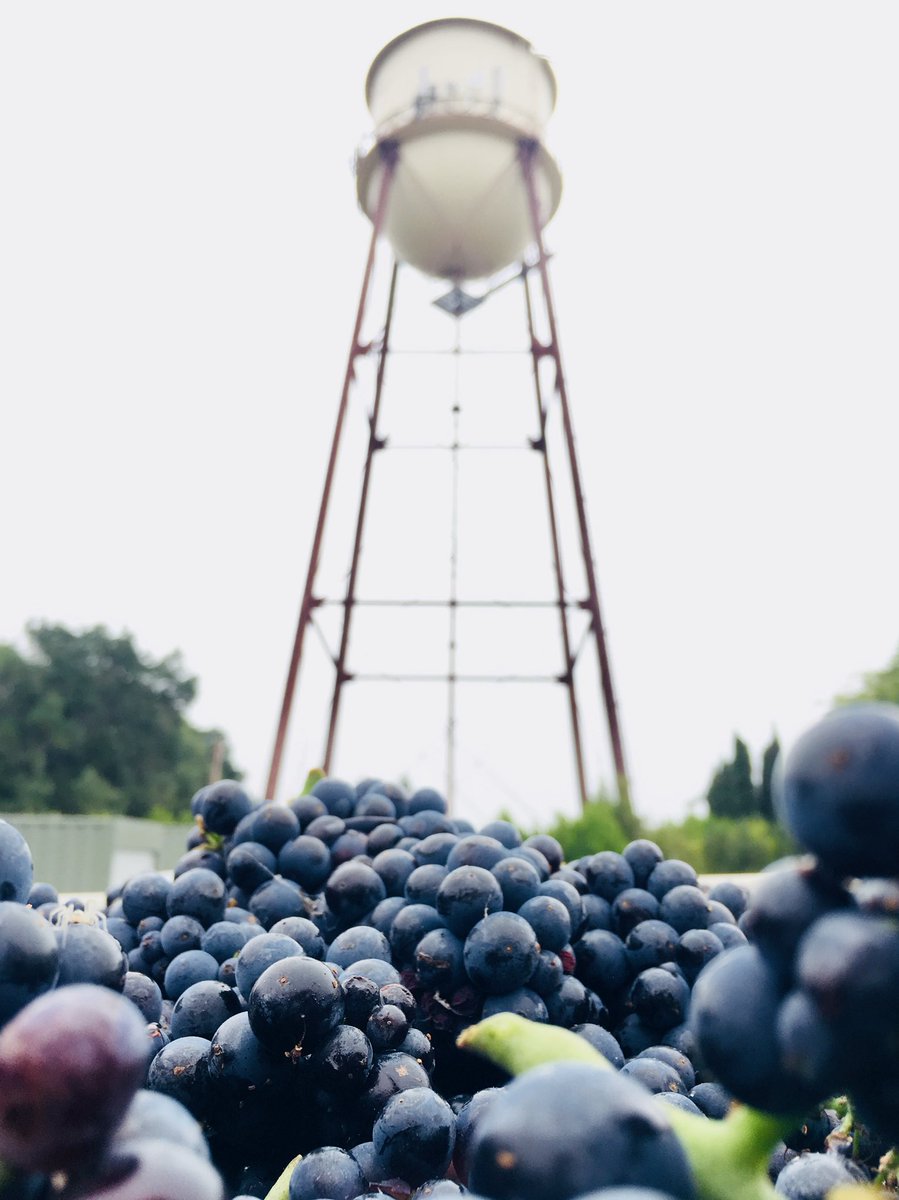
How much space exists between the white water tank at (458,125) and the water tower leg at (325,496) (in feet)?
0.82

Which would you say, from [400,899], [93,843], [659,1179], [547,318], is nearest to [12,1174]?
[659,1179]

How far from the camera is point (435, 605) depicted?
256 inches

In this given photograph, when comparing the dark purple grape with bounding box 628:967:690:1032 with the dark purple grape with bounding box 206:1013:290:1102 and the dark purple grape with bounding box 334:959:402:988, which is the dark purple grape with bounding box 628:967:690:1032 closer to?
the dark purple grape with bounding box 334:959:402:988

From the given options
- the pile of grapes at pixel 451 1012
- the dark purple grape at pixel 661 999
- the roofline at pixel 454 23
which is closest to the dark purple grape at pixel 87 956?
the pile of grapes at pixel 451 1012

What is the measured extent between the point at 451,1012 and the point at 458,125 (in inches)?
268

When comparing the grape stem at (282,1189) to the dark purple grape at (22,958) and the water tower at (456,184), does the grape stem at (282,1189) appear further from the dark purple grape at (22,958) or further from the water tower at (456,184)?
the water tower at (456,184)

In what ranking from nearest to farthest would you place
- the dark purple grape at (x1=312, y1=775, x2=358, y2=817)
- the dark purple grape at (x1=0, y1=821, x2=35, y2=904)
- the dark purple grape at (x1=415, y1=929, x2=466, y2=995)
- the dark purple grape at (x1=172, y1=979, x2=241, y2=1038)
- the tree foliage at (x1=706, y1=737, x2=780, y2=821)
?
the dark purple grape at (x1=0, y1=821, x2=35, y2=904), the dark purple grape at (x1=172, y1=979, x2=241, y2=1038), the dark purple grape at (x1=415, y1=929, x2=466, y2=995), the dark purple grape at (x1=312, y1=775, x2=358, y2=817), the tree foliage at (x1=706, y1=737, x2=780, y2=821)

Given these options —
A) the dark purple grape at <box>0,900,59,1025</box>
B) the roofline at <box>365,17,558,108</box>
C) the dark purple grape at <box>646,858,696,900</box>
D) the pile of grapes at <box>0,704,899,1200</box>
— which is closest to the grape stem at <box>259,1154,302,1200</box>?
the pile of grapes at <box>0,704,899,1200</box>

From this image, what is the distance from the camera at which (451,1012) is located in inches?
40.6

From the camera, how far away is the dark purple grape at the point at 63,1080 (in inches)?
14.5

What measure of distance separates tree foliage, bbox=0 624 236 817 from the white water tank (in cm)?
1762

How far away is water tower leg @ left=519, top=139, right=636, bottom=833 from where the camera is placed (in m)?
5.93

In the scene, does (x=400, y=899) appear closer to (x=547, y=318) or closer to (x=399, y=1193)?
(x=399, y=1193)

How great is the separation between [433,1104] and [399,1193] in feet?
0.23
